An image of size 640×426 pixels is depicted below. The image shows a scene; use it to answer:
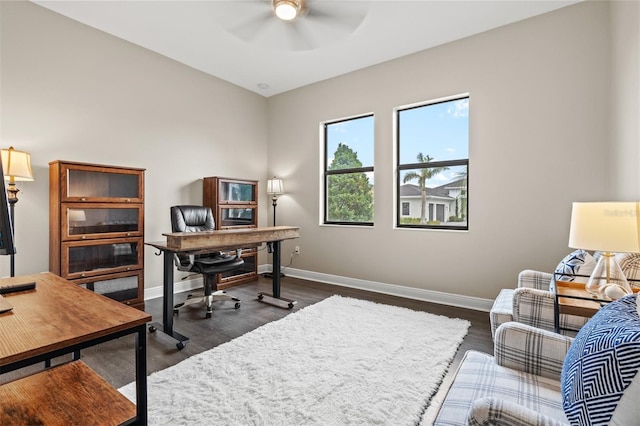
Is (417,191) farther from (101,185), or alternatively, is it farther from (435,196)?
(101,185)

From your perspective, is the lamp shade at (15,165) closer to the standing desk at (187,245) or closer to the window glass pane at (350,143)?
the standing desk at (187,245)

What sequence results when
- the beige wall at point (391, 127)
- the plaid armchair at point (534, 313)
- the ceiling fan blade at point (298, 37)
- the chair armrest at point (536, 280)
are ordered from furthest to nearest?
the beige wall at point (391, 127) → the ceiling fan blade at point (298, 37) → the chair armrest at point (536, 280) → the plaid armchair at point (534, 313)

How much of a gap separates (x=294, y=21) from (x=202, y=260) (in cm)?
234

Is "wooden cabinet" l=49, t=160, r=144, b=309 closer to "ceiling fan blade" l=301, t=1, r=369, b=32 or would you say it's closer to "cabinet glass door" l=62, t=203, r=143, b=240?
"cabinet glass door" l=62, t=203, r=143, b=240

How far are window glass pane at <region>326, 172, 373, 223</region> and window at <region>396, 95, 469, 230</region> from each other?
0.45 m

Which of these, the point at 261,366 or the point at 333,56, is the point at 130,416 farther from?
the point at 333,56

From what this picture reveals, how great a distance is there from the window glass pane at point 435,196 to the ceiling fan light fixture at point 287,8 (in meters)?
2.31

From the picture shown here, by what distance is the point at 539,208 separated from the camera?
2.94m

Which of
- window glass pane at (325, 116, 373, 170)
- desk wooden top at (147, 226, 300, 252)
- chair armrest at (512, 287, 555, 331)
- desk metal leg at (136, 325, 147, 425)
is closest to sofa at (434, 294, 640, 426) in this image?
chair armrest at (512, 287, 555, 331)

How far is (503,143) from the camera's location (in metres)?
3.12

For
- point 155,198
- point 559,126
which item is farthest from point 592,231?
point 155,198

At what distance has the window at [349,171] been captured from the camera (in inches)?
166

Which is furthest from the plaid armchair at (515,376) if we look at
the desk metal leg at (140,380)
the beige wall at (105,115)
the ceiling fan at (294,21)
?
the beige wall at (105,115)

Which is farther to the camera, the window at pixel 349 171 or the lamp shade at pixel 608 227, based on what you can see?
the window at pixel 349 171
